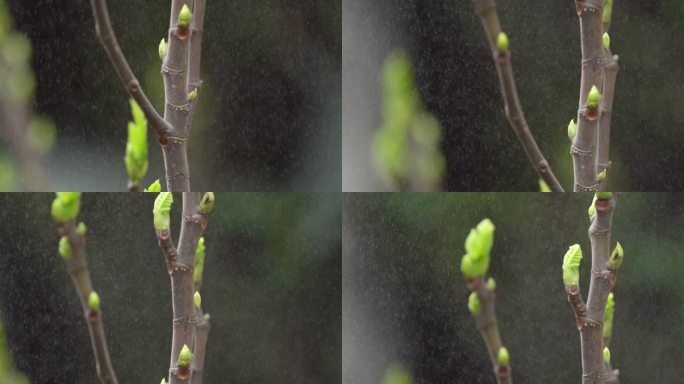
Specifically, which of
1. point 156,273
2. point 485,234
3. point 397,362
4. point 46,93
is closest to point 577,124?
point 485,234

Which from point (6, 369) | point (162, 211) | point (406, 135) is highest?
point (406, 135)

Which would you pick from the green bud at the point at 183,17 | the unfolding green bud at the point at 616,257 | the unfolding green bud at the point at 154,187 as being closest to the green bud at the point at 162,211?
the unfolding green bud at the point at 154,187

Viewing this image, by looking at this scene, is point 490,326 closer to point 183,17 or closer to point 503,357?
point 503,357

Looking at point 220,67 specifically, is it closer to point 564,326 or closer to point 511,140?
point 511,140

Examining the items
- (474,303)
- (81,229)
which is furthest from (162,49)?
(474,303)

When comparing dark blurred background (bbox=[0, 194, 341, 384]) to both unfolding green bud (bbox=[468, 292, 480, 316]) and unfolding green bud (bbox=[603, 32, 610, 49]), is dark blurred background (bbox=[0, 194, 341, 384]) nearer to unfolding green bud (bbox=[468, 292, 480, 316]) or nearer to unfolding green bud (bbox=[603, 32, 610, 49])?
unfolding green bud (bbox=[468, 292, 480, 316])

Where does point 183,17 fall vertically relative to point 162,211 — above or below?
above

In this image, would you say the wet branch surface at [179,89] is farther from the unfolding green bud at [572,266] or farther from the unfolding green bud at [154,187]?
the unfolding green bud at [572,266]
